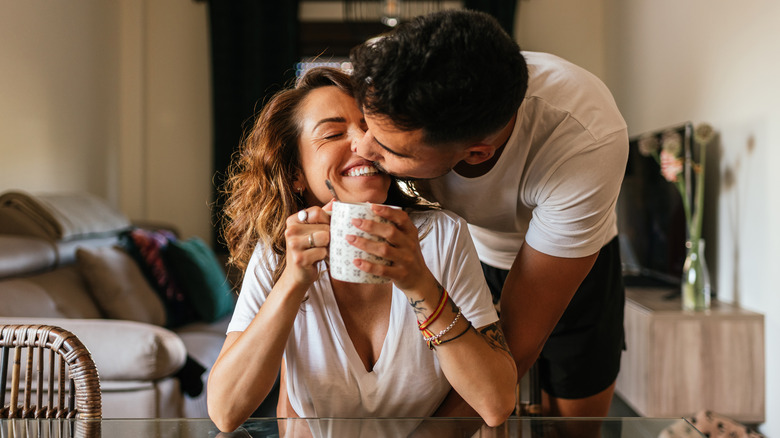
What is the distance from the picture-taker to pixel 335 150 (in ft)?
3.85

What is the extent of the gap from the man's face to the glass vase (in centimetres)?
227

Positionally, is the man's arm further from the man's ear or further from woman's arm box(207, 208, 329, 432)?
woman's arm box(207, 208, 329, 432)

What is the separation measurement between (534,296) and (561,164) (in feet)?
0.81

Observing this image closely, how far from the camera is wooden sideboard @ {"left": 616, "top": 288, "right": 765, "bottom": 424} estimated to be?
8.98 feet

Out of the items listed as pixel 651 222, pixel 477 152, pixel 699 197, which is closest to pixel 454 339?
pixel 477 152

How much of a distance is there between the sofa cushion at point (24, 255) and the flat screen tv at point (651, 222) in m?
2.79

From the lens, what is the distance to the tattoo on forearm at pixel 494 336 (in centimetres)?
108

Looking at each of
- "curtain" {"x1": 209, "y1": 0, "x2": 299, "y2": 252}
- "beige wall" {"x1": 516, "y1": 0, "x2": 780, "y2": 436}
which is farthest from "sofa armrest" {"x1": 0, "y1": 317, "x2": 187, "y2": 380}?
"curtain" {"x1": 209, "y1": 0, "x2": 299, "y2": 252}

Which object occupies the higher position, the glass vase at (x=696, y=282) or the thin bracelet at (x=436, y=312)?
the thin bracelet at (x=436, y=312)

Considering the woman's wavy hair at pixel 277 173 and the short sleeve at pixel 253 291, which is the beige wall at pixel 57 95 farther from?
the short sleeve at pixel 253 291

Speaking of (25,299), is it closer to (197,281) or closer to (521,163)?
(197,281)

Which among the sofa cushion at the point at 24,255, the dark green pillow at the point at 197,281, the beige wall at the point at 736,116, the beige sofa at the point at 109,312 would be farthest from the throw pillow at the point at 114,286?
the beige wall at the point at 736,116

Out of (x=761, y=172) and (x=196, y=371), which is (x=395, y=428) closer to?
(x=196, y=371)

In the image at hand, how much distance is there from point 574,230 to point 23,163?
130 inches
